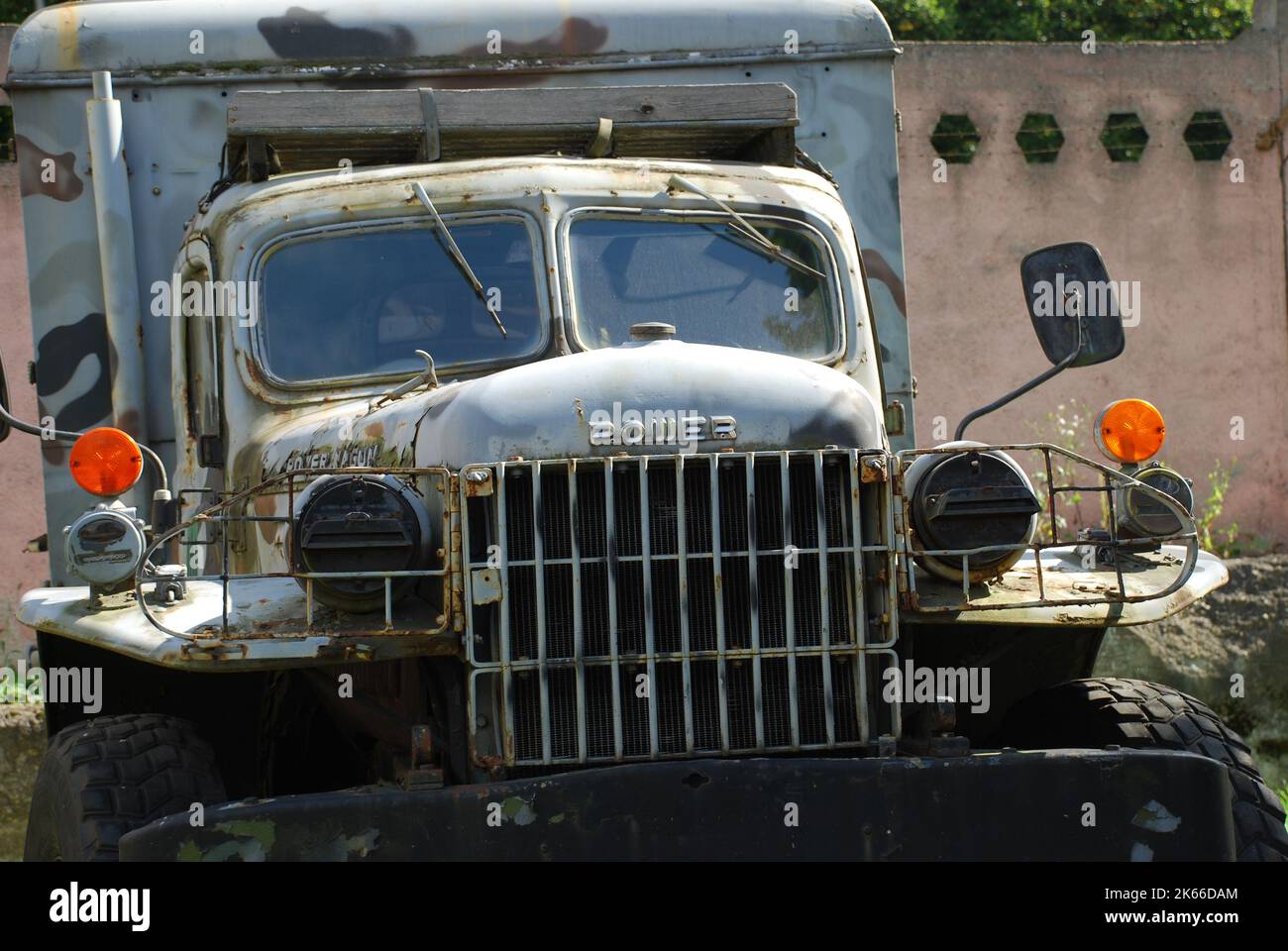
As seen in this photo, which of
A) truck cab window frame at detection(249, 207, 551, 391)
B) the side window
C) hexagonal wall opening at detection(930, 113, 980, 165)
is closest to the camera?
truck cab window frame at detection(249, 207, 551, 391)

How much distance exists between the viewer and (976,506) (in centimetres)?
439

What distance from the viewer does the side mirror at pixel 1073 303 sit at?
5387 mm

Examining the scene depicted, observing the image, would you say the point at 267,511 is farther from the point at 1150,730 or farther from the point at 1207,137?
the point at 1207,137

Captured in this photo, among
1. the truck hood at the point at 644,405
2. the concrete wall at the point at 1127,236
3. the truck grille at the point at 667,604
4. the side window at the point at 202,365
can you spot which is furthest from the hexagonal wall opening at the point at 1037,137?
the truck grille at the point at 667,604

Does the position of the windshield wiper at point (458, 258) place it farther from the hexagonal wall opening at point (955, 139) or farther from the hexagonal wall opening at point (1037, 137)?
the hexagonal wall opening at point (1037, 137)

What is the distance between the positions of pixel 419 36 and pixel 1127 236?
6.76 meters

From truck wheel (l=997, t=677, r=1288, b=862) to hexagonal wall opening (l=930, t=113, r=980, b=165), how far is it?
758cm

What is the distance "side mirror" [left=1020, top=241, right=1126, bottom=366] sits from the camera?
539 cm

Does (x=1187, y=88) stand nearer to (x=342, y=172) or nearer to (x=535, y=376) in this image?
(x=342, y=172)

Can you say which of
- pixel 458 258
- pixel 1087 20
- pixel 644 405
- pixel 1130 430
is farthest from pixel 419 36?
pixel 1087 20

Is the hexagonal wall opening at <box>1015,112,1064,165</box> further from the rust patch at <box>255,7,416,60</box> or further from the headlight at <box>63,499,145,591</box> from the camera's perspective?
the headlight at <box>63,499,145,591</box>

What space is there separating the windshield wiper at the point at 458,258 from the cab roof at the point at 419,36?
130 cm

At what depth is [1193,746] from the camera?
4.76 meters

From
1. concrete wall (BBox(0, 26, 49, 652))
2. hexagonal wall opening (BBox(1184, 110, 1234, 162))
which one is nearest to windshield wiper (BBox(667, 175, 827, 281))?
concrete wall (BBox(0, 26, 49, 652))
